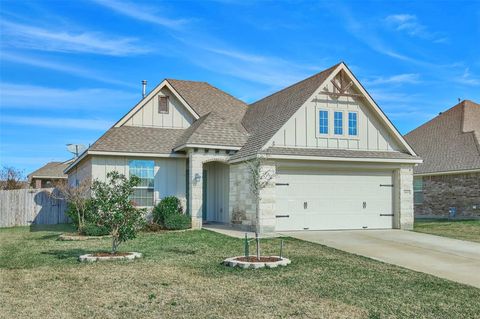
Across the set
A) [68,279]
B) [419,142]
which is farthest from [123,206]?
[419,142]

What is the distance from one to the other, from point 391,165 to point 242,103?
9590 millimetres

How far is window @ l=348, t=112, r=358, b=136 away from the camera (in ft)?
65.3

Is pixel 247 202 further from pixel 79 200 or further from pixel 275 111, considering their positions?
pixel 79 200

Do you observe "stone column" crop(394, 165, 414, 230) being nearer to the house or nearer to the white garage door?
the house

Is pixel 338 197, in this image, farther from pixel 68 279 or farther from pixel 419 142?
pixel 419 142

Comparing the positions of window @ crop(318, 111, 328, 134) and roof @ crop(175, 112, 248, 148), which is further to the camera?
roof @ crop(175, 112, 248, 148)

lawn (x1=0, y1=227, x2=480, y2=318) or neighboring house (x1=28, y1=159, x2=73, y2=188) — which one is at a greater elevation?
neighboring house (x1=28, y1=159, x2=73, y2=188)

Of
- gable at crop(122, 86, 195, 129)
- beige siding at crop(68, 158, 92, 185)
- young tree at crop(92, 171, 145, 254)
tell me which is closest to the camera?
young tree at crop(92, 171, 145, 254)

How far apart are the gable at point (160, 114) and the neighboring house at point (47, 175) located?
28497 millimetres

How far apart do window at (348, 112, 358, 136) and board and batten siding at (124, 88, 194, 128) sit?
7.00m

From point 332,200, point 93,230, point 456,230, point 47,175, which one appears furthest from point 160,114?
point 47,175

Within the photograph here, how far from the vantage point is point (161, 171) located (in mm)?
21047

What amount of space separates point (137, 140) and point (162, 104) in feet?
7.73

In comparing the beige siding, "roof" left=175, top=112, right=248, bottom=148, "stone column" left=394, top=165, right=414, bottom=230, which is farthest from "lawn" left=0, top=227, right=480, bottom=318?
the beige siding
